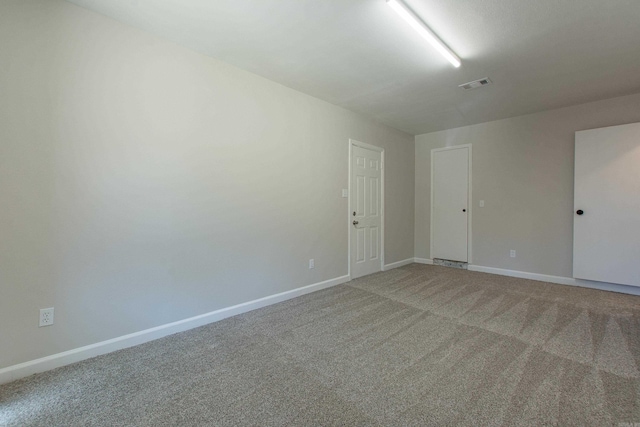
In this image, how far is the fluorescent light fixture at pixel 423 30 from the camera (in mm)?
1919

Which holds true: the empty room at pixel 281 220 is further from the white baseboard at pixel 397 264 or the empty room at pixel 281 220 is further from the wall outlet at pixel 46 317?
the white baseboard at pixel 397 264

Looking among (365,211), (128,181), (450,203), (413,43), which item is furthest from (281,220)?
(450,203)

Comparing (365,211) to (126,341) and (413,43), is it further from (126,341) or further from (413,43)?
(126,341)

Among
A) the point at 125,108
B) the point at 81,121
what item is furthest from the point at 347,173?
the point at 81,121

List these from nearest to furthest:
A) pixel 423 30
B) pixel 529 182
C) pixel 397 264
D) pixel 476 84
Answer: pixel 423 30 → pixel 476 84 → pixel 529 182 → pixel 397 264

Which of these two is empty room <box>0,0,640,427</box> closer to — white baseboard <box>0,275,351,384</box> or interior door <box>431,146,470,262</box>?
white baseboard <box>0,275,351,384</box>

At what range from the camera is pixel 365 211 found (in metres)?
4.39

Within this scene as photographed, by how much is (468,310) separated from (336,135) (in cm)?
269

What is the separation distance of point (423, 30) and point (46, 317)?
11.3 feet

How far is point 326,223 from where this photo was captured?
3.77 meters

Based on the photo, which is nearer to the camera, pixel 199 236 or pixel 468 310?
pixel 199 236

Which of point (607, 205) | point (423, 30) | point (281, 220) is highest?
point (423, 30)

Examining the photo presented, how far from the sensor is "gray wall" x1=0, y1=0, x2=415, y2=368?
1822 mm

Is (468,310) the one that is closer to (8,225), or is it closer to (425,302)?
(425,302)
